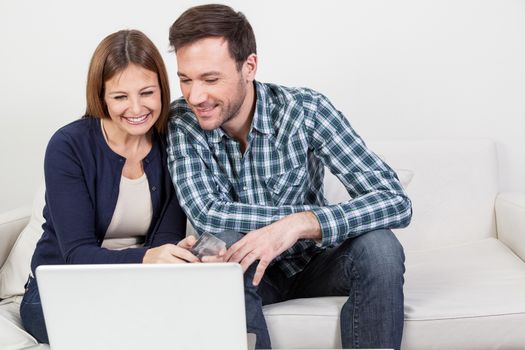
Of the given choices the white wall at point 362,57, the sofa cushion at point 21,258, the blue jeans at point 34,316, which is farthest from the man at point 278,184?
the white wall at point 362,57

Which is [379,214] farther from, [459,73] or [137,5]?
[137,5]

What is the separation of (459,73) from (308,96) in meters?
0.99

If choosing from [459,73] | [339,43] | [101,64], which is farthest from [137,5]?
[459,73]

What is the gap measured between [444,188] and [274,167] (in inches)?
30.4

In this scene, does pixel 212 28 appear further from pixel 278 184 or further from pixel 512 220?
pixel 512 220

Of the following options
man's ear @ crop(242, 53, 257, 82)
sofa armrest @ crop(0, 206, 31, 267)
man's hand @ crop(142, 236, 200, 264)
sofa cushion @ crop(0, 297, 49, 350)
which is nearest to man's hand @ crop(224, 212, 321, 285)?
man's hand @ crop(142, 236, 200, 264)

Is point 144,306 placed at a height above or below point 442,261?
above

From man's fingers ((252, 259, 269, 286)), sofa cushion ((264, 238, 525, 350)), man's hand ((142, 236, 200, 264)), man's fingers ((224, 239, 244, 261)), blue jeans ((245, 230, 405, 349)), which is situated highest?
man's hand ((142, 236, 200, 264))

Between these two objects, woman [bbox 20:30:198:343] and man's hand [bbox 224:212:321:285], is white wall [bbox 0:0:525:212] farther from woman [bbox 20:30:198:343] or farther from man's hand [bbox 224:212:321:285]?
man's hand [bbox 224:212:321:285]

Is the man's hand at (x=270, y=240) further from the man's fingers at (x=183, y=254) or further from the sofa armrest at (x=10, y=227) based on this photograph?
Answer: the sofa armrest at (x=10, y=227)

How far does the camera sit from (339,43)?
278 cm

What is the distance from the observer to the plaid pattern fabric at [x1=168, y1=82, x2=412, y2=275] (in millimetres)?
1933

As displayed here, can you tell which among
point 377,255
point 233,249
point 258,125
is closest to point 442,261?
point 377,255

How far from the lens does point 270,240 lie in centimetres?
176
